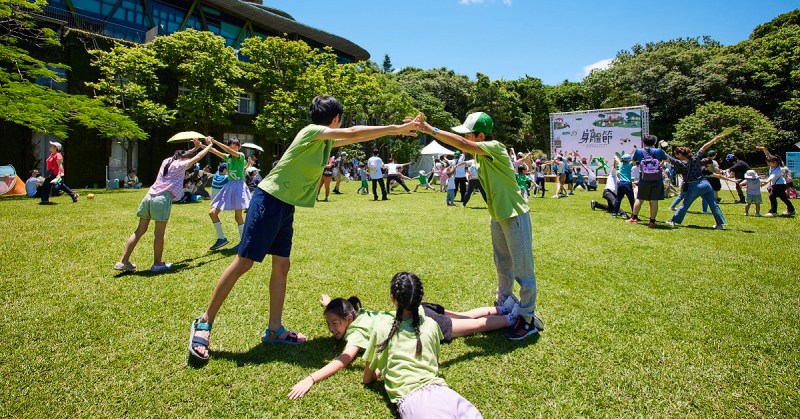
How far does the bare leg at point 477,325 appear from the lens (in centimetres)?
364

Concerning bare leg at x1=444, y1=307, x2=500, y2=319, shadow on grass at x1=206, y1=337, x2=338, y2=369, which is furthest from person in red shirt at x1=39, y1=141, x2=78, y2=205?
bare leg at x1=444, y1=307, x2=500, y2=319

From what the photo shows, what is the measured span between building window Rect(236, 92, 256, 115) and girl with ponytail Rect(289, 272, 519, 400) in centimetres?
3209

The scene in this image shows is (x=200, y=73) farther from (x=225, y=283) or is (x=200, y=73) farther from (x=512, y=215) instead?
(x=512, y=215)

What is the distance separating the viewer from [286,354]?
335 centimetres

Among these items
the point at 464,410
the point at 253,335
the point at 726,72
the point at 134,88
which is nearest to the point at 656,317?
the point at 464,410

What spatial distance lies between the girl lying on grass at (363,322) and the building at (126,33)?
1049 inches

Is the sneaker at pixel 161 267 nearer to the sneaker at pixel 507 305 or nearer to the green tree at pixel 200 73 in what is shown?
the sneaker at pixel 507 305

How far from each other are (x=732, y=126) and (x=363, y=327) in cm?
4125

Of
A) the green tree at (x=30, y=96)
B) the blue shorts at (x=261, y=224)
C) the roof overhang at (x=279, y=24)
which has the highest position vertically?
the roof overhang at (x=279, y=24)

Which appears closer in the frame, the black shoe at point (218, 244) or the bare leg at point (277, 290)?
the bare leg at point (277, 290)

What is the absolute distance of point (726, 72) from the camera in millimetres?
42312

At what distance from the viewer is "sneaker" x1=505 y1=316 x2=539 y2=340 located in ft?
11.9

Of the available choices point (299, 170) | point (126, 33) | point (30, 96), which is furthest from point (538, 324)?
point (126, 33)

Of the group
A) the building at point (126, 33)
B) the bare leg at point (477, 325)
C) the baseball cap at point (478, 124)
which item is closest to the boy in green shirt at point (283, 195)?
the baseball cap at point (478, 124)
